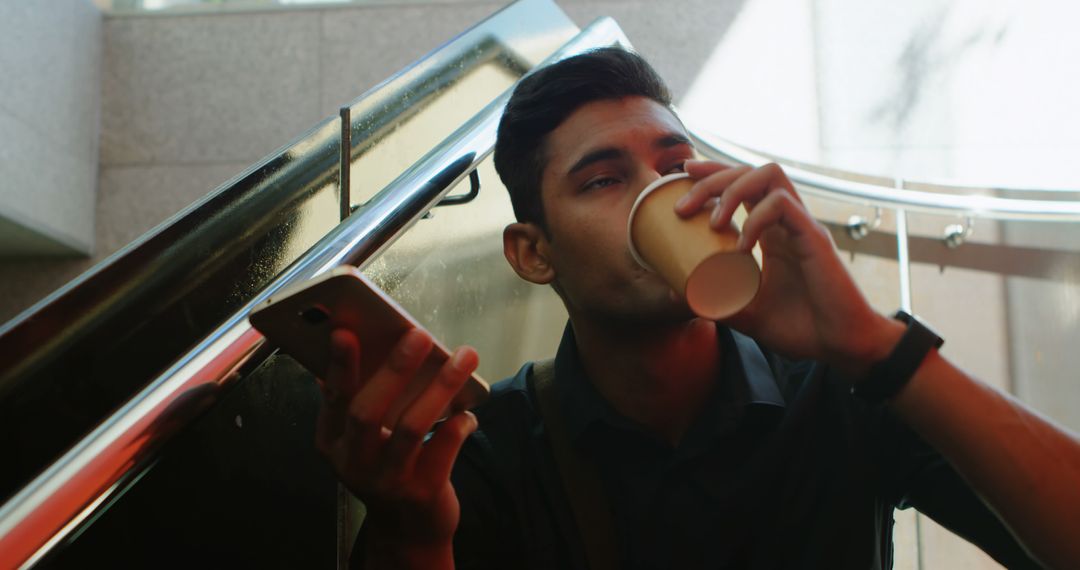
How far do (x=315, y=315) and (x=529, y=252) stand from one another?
30.1 inches

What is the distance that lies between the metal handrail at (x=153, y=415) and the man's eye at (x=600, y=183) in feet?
0.96

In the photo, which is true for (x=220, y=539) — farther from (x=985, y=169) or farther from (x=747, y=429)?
(x=985, y=169)

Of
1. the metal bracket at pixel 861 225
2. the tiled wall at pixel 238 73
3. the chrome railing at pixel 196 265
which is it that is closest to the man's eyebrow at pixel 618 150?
the chrome railing at pixel 196 265

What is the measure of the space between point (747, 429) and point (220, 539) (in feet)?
2.51

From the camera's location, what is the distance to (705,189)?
1052 millimetres

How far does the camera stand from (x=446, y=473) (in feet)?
3.26

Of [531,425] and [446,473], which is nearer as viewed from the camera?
[446,473]

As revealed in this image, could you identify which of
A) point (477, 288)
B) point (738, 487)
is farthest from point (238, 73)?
point (738, 487)

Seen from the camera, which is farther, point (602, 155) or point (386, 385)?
point (602, 155)

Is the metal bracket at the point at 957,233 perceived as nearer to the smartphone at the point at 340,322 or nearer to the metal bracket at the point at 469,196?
the metal bracket at the point at 469,196

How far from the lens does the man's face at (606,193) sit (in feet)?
4.58

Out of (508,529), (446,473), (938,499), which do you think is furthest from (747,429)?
(446,473)

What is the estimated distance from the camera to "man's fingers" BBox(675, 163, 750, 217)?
1.03 m

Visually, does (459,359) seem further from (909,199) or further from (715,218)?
(909,199)
